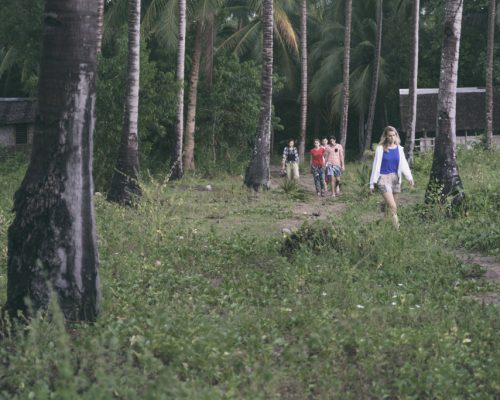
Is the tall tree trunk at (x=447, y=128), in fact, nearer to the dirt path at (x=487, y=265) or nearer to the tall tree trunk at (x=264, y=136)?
the dirt path at (x=487, y=265)

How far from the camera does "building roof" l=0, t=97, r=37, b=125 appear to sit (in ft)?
147

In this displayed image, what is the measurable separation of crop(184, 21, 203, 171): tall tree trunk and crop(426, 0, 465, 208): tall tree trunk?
1585 cm

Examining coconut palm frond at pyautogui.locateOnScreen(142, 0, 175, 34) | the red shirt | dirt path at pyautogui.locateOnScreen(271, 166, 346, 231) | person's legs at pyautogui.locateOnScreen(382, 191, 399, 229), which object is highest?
coconut palm frond at pyautogui.locateOnScreen(142, 0, 175, 34)

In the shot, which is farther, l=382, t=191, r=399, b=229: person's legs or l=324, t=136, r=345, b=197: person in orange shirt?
l=324, t=136, r=345, b=197: person in orange shirt

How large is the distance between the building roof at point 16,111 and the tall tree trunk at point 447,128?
32821 mm

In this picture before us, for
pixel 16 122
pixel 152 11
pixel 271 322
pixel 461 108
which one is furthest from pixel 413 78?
pixel 271 322

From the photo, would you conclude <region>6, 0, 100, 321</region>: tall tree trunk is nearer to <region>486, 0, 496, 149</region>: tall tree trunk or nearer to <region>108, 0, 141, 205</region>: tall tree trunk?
<region>108, 0, 141, 205</region>: tall tree trunk

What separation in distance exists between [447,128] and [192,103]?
54.2ft

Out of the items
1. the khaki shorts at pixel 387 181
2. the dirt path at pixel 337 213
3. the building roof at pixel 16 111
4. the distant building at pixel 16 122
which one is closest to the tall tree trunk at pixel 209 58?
the dirt path at pixel 337 213

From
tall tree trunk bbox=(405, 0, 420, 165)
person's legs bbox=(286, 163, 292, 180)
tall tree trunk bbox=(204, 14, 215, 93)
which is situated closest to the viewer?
person's legs bbox=(286, 163, 292, 180)

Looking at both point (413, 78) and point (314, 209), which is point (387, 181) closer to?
point (314, 209)

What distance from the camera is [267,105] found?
22.7 m

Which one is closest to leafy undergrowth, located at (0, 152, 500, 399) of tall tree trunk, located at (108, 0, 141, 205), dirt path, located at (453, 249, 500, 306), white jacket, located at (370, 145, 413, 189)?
dirt path, located at (453, 249, 500, 306)

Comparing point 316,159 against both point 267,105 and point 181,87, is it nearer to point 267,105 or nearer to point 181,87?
point 267,105
